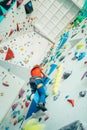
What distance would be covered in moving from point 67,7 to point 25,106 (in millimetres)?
2342

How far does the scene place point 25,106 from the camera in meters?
3.67

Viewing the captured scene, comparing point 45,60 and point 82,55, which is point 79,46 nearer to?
point 82,55

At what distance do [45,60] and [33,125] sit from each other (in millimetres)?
2075

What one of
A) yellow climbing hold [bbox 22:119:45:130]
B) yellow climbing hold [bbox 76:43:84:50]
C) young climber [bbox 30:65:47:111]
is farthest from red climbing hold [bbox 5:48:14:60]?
yellow climbing hold [bbox 22:119:45:130]

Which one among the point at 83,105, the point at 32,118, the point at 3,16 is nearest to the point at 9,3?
the point at 3,16

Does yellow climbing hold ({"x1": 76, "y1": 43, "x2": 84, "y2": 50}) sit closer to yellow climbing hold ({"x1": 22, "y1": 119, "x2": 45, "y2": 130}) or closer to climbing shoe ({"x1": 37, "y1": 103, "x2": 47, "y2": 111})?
climbing shoe ({"x1": 37, "y1": 103, "x2": 47, "y2": 111})

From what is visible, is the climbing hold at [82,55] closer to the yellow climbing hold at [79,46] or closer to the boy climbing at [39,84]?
the yellow climbing hold at [79,46]

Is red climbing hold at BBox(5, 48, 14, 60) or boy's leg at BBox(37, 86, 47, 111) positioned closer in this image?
boy's leg at BBox(37, 86, 47, 111)

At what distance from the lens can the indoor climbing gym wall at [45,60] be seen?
2.82 metres

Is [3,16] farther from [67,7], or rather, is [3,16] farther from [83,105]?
[83,105]

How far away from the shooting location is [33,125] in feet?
9.27

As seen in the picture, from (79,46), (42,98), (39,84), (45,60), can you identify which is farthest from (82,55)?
(45,60)

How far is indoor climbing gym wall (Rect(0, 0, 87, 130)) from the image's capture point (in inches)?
111

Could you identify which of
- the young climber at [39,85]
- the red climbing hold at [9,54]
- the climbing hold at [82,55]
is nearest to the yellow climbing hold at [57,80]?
the young climber at [39,85]
